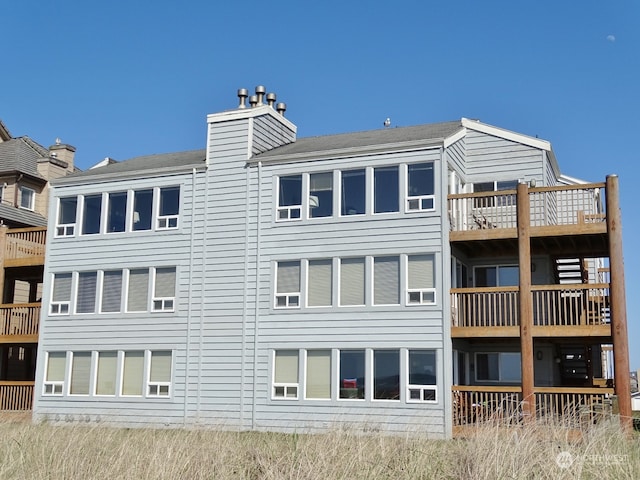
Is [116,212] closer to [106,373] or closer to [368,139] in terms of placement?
[106,373]

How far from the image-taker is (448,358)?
21.5m

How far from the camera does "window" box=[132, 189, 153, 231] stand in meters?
26.1

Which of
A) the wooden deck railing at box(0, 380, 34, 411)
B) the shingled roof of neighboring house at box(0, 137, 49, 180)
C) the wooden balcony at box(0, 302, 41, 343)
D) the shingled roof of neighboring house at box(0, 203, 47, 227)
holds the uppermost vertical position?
the shingled roof of neighboring house at box(0, 137, 49, 180)

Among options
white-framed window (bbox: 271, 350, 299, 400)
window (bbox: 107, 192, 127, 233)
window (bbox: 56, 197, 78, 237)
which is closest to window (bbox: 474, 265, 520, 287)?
white-framed window (bbox: 271, 350, 299, 400)

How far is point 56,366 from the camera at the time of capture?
26312mm

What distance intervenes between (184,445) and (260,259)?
40.1ft

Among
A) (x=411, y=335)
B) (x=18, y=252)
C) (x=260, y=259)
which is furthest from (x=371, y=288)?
(x=18, y=252)

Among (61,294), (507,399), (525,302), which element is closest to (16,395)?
(61,294)

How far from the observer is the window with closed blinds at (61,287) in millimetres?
26656

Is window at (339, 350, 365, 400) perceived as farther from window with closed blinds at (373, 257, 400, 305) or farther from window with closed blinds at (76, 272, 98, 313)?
window with closed blinds at (76, 272, 98, 313)

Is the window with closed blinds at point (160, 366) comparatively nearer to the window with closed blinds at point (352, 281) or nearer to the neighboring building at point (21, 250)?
the neighboring building at point (21, 250)

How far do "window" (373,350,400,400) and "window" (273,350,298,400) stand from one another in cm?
244

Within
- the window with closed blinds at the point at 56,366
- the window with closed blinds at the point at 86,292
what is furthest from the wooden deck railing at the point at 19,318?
the window with closed blinds at the point at 86,292

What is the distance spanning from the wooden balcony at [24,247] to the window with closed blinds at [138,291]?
3.70 m
